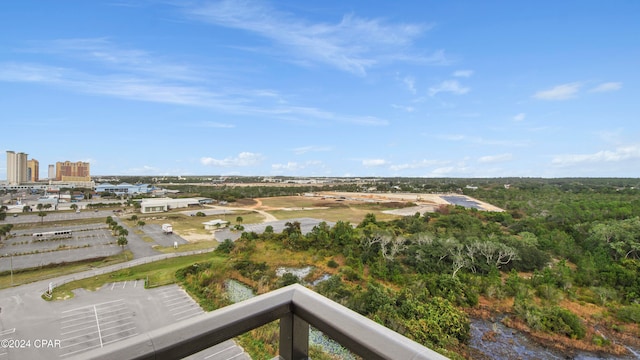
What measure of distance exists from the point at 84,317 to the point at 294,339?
7.76 m

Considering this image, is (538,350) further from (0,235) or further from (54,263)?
(0,235)

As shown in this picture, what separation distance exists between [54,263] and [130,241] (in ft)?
13.0

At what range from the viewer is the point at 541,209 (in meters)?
21.4

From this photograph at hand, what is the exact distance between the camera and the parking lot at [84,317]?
499 centimetres

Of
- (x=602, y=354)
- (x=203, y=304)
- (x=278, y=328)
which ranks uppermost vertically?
(x=278, y=328)

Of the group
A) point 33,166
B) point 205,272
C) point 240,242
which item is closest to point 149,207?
point 33,166

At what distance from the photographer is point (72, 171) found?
32219 millimetres

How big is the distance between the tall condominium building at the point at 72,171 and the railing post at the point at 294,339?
3810cm

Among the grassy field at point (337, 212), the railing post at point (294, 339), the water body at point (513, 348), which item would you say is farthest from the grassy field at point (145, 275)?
the grassy field at point (337, 212)

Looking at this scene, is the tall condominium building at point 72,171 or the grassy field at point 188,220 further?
the tall condominium building at point 72,171

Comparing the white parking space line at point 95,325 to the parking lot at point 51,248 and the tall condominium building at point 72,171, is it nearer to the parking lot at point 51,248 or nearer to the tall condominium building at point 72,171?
the parking lot at point 51,248

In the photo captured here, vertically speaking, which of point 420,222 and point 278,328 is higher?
point 278,328

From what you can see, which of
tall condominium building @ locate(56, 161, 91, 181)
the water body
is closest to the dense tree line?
the water body

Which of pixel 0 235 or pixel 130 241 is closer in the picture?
pixel 0 235
